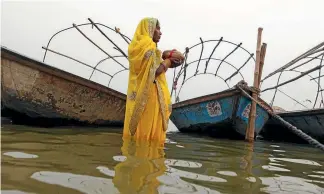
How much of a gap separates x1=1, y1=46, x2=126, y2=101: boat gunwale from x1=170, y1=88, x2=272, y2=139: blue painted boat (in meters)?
1.84

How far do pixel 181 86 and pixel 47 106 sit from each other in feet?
14.7

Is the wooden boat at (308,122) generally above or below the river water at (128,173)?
above

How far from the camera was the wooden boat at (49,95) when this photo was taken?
4.86 m

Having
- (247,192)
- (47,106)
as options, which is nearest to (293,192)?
(247,192)

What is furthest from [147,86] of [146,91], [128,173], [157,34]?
[128,173]

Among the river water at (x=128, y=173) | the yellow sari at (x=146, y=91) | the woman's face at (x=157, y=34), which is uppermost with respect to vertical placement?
the woman's face at (x=157, y=34)

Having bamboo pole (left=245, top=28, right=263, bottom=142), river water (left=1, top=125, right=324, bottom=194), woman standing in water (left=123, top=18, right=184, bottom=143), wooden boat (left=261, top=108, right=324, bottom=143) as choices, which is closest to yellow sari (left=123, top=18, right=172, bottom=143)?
woman standing in water (left=123, top=18, right=184, bottom=143)

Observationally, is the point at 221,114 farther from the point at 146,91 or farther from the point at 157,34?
the point at 146,91

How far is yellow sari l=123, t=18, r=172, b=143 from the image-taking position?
3.47 metres

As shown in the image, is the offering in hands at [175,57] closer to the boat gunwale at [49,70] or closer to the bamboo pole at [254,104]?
the boat gunwale at [49,70]

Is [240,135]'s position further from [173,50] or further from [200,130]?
[173,50]

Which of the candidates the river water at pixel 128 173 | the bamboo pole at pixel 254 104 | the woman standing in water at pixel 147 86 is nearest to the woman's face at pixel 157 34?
the woman standing in water at pixel 147 86

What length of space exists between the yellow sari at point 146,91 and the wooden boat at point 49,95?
211 centimetres

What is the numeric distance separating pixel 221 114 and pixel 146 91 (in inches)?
143
